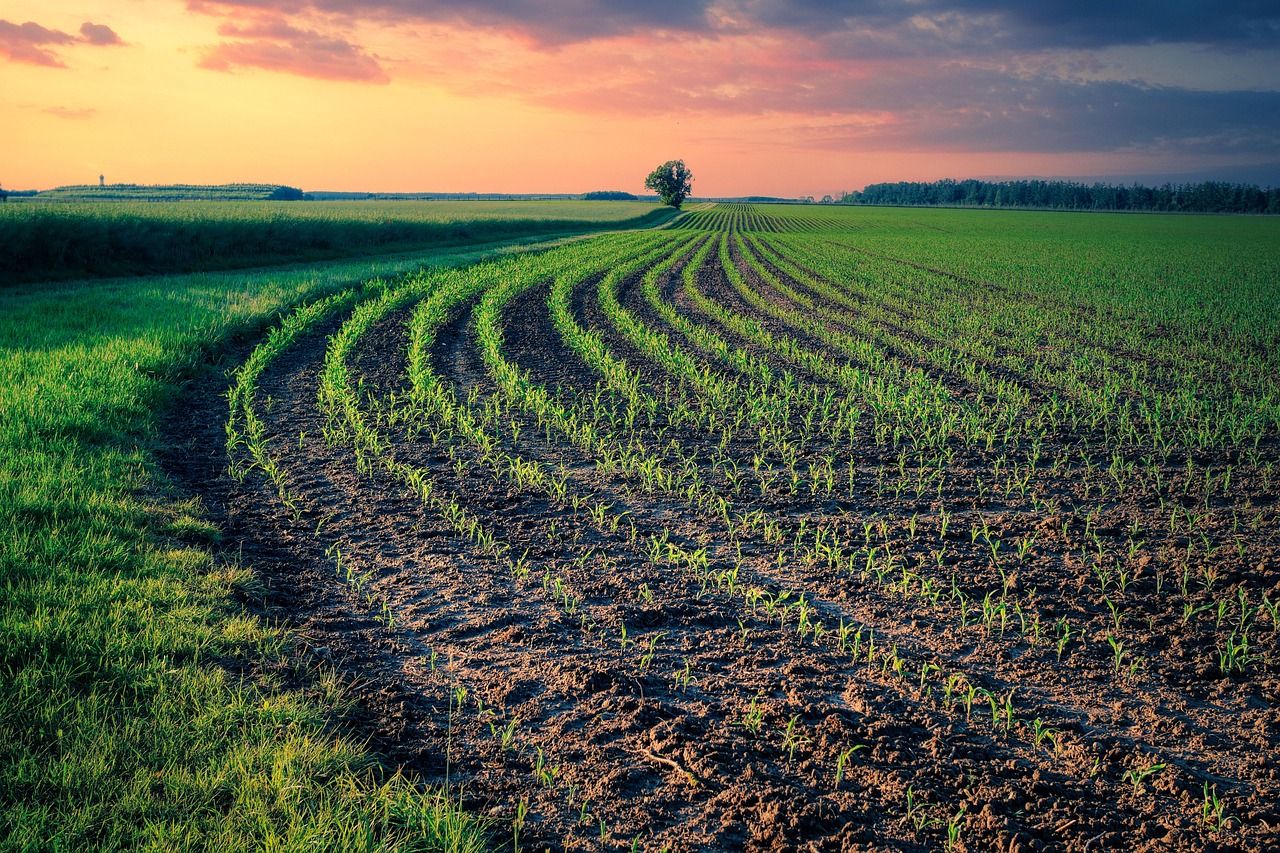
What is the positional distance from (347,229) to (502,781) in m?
33.4

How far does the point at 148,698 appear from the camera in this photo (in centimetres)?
348

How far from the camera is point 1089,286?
79.0 feet

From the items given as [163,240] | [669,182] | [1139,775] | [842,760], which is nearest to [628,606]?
[842,760]

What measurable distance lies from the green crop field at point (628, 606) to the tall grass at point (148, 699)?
0.06 ft

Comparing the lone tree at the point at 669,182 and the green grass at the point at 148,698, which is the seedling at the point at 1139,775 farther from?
the lone tree at the point at 669,182

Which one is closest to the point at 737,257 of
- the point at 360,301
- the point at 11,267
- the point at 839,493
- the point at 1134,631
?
the point at 360,301

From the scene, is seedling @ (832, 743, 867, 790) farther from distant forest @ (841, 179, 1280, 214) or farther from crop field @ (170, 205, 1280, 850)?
distant forest @ (841, 179, 1280, 214)

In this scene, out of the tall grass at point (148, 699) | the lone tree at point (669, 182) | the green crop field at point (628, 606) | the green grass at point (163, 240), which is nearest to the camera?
the tall grass at point (148, 699)

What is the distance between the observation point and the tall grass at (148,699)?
274cm

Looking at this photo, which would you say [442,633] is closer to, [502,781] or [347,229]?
[502,781]

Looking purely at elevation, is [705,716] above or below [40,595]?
below

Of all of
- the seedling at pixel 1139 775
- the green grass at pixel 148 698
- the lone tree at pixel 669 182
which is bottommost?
the seedling at pixel 1139 775

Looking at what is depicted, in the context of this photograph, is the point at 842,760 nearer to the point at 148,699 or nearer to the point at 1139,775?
the point at 1139,775

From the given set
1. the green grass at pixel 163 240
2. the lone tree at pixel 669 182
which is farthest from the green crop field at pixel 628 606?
the lone tree at pixel 669 182
